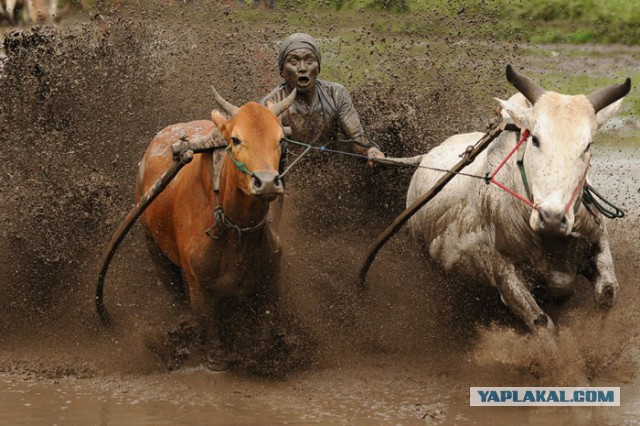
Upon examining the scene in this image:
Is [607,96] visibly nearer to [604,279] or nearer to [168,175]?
[604,279]

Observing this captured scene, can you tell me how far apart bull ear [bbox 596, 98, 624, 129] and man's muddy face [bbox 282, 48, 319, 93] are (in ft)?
8.01

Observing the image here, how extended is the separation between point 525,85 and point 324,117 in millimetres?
2251

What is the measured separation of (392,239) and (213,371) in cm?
197

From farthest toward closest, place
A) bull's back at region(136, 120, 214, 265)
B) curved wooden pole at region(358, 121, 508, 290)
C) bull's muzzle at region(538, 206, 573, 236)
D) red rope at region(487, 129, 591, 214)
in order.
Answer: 1. bull's back at region(136, 120, 214, 265)
2. curved wooden pole at region(358, 121, 508, 290)
3. red rope at region(487, 129, 591, 214)
4. bull's muzzle at region(538, 206, 573, 236)

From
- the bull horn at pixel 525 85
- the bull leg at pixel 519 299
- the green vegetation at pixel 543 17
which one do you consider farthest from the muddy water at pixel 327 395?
the green vegetation at pixel 543 17

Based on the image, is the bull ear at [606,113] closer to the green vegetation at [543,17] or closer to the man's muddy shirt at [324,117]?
the man's muddy shirt at [324,117]

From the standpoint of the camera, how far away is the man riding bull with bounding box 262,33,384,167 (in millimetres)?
9203

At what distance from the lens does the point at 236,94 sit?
446 inches

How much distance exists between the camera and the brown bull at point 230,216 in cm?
739

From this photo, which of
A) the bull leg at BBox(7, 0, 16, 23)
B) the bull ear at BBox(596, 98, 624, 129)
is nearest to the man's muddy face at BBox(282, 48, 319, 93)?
the bull ear at BBox(596, 98, 624, 129)

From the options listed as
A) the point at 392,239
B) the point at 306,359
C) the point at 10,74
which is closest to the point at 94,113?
the point at 10,74

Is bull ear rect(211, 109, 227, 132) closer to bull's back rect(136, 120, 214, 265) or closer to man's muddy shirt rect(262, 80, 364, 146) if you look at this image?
bull's back rect(136, 120, 214, 265)

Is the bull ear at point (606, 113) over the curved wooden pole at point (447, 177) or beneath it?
over

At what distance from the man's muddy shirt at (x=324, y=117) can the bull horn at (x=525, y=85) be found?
6.89ft
